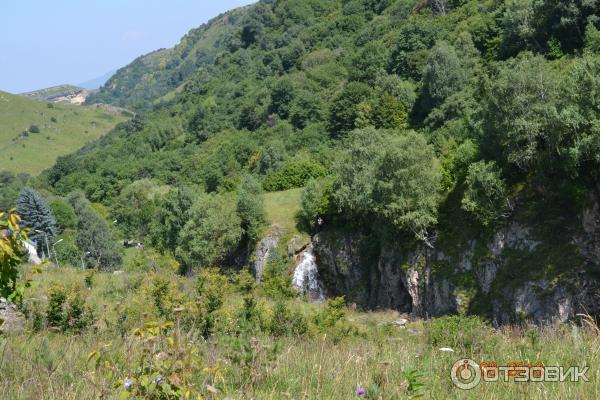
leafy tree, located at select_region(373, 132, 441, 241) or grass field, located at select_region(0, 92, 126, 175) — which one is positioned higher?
grass field, located at select_region(0, 92, 126, 175)

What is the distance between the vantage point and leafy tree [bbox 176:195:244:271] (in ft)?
110

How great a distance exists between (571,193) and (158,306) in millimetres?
15165

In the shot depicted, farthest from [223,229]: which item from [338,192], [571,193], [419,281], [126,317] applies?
[126,317]

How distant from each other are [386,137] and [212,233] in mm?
13375

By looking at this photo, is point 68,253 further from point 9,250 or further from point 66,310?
point 9,250

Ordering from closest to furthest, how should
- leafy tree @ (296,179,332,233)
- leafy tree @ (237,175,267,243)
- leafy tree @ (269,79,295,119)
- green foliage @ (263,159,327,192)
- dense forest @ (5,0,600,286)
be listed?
1. dense forest @ (5,0,600,286)
2. leafy tree @ (296,179,332,233)
3. leafy tree @ (237,175,267,243)
4. green foliage @ (263,159,327,192)
5. leafy tree @ (269,79,295,119)

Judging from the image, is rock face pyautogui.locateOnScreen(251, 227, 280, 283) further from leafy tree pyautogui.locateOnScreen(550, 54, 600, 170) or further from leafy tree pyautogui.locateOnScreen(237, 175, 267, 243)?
leafy tree pyautogui.locateOnScreen(550, 54, 600, 170)

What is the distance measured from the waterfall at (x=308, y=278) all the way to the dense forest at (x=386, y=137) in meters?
2.37

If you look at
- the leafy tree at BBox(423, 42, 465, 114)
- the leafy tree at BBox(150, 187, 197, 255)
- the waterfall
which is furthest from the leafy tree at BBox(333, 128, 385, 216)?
the leafy tree at BBox(150, 187, 197, 255)

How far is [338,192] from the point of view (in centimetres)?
2864

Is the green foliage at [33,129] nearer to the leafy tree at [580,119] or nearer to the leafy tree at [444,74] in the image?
the leafy tree at [444,74]

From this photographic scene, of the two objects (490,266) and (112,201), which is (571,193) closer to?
(490,266)

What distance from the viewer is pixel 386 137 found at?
1216 inches

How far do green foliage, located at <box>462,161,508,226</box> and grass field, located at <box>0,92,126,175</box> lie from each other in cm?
13528
